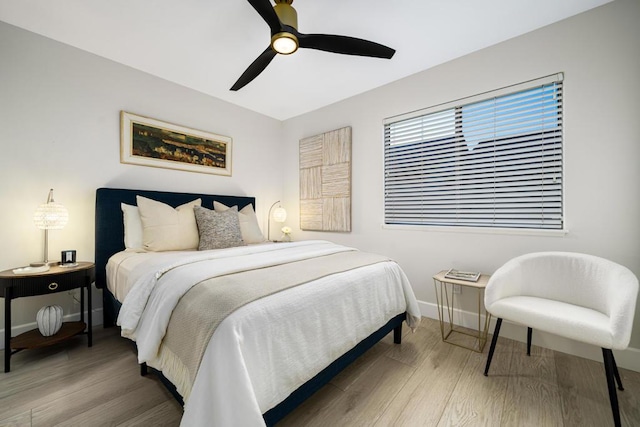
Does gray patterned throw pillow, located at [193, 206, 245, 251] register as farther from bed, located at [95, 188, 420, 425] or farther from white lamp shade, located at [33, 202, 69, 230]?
white lamp shade, located at [33, 202, 69, 230]

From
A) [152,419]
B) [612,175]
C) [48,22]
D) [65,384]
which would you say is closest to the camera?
[152,419]

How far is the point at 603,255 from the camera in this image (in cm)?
192

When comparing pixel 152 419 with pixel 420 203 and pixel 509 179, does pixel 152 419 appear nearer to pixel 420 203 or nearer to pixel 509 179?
pixel 420 203

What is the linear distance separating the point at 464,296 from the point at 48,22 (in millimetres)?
4337

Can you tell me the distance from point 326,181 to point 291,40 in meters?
2.08

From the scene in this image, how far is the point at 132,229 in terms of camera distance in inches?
98.1

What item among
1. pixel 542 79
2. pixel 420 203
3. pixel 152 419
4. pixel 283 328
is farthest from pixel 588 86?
pixel 152 419

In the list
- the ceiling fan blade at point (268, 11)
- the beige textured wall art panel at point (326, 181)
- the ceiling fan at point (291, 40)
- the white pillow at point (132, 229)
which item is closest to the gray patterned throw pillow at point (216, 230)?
the white pillow at point (132, 229)

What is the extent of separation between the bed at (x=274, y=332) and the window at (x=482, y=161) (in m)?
1.08

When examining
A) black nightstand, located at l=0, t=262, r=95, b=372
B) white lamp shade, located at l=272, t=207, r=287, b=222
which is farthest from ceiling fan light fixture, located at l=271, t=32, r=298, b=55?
white lamp shade, located at l=272, t=207, r=287, b=222

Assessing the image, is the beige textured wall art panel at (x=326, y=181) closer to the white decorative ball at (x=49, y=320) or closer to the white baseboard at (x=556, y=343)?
the white baseboard at (x=556, y=343)

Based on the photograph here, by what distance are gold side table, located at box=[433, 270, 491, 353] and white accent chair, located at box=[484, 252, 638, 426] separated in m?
0.25

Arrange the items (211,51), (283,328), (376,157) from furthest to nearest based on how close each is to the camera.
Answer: (376,157)
(211,51)
(283,328)

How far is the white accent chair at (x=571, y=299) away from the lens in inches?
53.2
